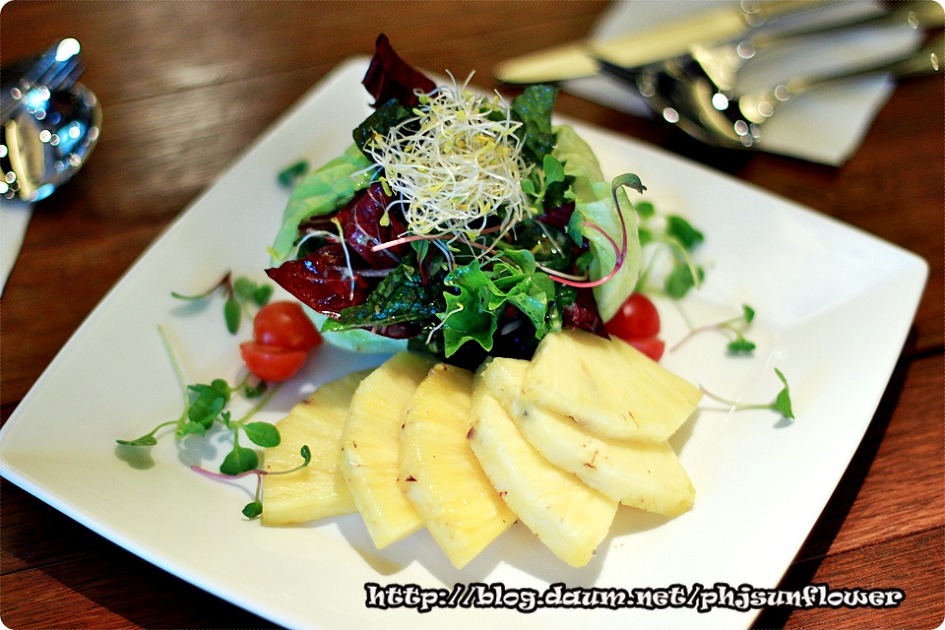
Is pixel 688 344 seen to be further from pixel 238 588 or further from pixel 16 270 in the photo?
pixel 16 270

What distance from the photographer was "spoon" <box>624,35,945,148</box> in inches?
127

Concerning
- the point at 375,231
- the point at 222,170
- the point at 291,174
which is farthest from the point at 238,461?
the point at 222,170

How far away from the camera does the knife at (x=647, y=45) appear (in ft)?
11.3

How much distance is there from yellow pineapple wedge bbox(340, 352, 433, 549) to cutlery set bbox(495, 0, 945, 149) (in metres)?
1.89

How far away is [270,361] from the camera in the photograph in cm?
228

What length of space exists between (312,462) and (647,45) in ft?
8.35

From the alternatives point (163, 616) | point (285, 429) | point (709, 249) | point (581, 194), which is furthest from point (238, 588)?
point (709, 249)

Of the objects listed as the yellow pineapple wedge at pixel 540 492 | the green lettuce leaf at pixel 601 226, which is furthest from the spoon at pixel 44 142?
the yellow pineapple wedge at pixel 540 492

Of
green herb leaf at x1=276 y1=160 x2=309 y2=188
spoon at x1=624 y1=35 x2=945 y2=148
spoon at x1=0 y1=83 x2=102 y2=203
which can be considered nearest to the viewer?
green herb leaf at x1=276 y1=160 x2=309 y2=188

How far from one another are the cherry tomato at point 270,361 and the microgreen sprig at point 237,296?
0.14 metres

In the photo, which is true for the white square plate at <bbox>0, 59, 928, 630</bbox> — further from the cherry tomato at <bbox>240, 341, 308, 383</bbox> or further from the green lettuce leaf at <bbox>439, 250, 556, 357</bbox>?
the green lettuce leaf at <bbox>439, 250, 556, 357</bbox>

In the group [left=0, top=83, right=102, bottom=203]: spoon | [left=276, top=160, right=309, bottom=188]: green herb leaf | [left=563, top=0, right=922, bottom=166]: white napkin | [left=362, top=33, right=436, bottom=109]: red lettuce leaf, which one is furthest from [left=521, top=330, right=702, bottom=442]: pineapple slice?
[left=0, top=83, right=102, bottom=203]: spoon

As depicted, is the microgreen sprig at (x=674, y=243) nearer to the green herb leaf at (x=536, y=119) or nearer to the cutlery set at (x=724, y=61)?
the green herb leaf at (x=536, y=119)

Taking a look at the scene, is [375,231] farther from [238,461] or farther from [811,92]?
[811,92]
